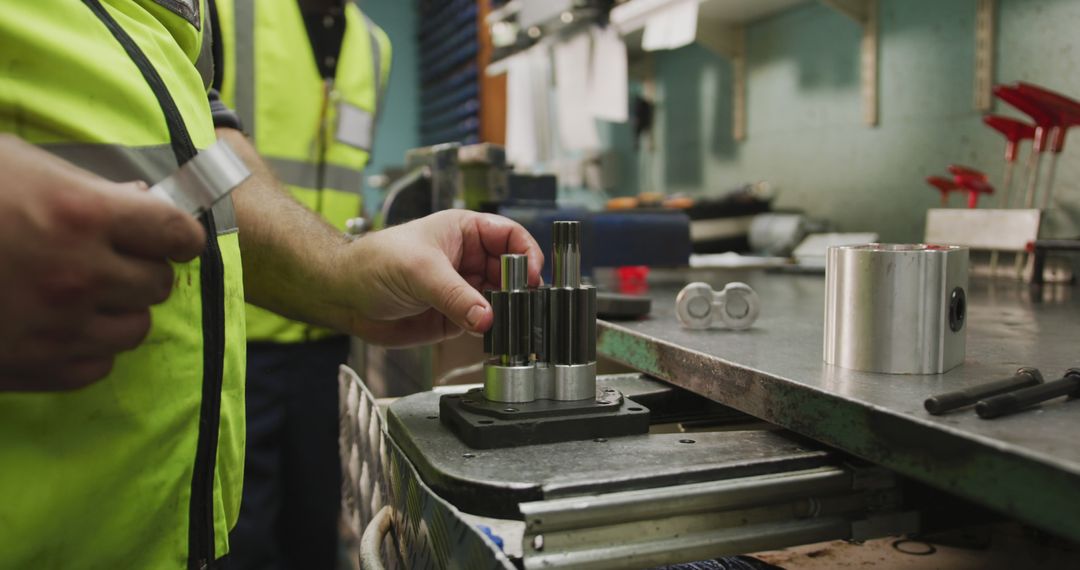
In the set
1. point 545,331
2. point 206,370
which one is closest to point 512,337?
point 545,331

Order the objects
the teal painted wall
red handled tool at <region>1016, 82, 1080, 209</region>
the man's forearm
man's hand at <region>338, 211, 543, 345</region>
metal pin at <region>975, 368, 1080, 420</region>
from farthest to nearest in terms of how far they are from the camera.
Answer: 1. the teal painted wall
2. red handled tool at <region>1016, 82, 1080, 209</region>
3. the man's forearm
4. man's hand at <region>338, 211, 543, 345</region>
5. metal pin at <region>975, 368, 1080, 420</region>

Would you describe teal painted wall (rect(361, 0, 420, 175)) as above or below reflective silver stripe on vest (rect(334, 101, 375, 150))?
above

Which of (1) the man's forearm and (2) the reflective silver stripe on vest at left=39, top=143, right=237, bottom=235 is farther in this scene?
(1) the man's forearm

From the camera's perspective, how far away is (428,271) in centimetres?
71

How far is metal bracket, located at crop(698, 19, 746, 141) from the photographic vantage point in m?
2.73

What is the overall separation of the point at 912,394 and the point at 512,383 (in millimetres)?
297

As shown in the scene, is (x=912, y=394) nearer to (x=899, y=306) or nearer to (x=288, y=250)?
(x=899, y=306)

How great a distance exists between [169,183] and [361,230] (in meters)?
1.28

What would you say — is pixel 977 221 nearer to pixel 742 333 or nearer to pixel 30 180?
pixel 742 333

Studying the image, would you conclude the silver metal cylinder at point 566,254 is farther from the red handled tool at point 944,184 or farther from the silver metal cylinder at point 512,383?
the red handled tool at point 944,184

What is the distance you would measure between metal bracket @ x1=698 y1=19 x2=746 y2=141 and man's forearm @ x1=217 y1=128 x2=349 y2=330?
214cm

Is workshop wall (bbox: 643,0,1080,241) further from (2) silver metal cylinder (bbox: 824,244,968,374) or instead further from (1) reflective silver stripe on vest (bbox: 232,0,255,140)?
(1) reflective silver stripe on vest (bbox: 232,0,255,140)

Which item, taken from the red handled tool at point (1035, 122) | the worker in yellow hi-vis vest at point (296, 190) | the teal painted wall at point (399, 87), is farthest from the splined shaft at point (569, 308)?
the teal painted wall at point (399, 87)

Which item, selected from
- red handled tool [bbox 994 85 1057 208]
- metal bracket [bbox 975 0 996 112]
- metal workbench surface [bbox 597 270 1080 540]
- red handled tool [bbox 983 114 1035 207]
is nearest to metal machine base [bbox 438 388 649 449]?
metal workbench surface [bbox 597 270 1080 540]
